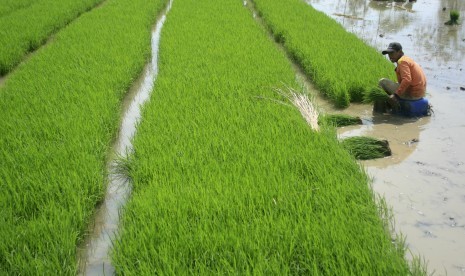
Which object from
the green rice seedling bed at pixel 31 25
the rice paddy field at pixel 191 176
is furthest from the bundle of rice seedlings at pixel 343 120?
the green rice seedling bed at pixel 31 25

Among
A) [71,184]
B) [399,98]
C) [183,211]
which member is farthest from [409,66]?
[71,184]

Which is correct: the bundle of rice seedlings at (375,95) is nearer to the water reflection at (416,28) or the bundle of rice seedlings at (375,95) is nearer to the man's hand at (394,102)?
the man's hand at (394,102)

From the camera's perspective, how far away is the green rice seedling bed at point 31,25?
19.5 ft

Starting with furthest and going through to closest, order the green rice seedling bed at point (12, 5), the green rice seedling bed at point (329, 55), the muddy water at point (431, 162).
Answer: the green rice seedling bed at point (12, 5), the green rice seedling bed at point (329, 55), the muddy water at point (431, 162)

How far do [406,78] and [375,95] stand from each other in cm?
38

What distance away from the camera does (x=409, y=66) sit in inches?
164

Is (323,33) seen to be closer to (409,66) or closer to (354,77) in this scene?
(354,77)

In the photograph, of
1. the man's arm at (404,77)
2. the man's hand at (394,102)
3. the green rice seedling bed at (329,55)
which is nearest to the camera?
the man's arm at (404,77)

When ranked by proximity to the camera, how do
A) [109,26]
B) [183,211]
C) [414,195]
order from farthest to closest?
[109,26], [414,195], [183,211]

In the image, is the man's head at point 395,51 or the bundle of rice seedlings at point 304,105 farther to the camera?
the man's head at point 395,51

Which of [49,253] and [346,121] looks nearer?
[49,253]

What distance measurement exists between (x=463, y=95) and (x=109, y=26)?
17.3 ft

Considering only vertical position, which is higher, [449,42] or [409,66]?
[409,66]

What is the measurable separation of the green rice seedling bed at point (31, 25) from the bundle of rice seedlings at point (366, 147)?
4352mm
